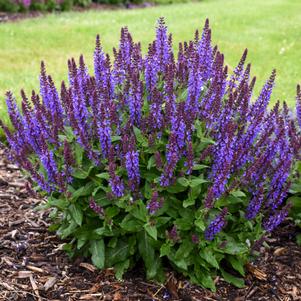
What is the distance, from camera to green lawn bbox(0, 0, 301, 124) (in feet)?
31.8

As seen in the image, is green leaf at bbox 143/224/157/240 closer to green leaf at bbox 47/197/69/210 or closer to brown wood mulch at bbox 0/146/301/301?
green leaf at bbox 47/197/69/210

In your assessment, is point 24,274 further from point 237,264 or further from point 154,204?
point 237,264

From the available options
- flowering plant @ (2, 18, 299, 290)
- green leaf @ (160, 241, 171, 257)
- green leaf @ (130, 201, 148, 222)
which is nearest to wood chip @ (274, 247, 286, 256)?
flowering plant @ (2, 18, 299, 290)

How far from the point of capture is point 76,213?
3496 mm

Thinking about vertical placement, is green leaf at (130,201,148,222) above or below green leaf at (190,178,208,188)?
below

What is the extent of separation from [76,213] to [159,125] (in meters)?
0.82

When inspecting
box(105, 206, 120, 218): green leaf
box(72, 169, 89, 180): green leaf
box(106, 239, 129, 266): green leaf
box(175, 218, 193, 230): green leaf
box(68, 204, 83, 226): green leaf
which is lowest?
box(106, 239, 129, 266): green leaf

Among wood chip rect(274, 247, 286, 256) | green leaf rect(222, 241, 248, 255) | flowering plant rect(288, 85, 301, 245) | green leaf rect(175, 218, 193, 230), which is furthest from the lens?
wood chip rect(274, 247, 286, 256)

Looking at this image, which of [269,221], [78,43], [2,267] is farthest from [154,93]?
[78,43]

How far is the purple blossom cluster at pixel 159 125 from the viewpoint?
10.9 feet

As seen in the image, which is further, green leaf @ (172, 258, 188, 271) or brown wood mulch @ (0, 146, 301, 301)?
brown wood mulch @ (0, 146, 301, 301)

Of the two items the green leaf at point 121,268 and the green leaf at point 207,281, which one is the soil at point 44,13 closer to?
the green leaf at point 121,268

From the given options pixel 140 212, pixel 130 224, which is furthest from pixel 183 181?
pixel 130 224

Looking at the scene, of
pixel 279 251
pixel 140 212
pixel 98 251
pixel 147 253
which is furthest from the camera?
pixel 279 251
